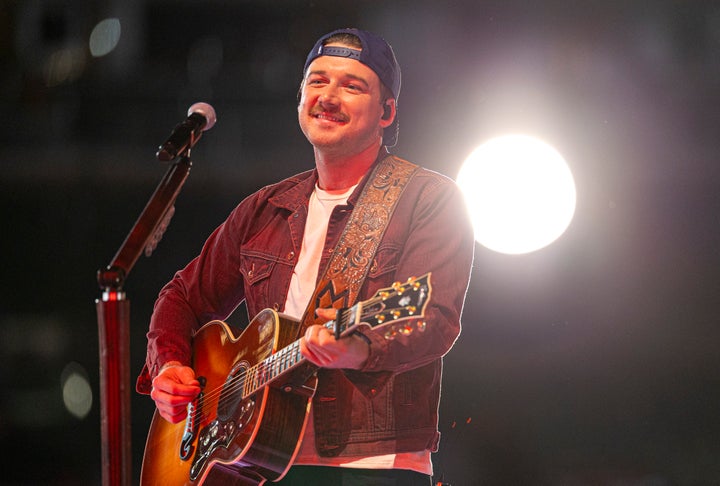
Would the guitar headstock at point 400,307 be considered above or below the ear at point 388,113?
below

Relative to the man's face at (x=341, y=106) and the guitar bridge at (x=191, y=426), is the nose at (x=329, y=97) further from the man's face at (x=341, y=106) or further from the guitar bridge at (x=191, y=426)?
the guitar bridge at (x=191, y=426)

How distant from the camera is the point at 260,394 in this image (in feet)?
7.38

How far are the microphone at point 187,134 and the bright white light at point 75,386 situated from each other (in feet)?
9.02

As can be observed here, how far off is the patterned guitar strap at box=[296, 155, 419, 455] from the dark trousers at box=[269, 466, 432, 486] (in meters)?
0.06

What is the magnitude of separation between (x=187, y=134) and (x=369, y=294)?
0.65 metres

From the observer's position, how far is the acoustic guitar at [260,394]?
2016 mm

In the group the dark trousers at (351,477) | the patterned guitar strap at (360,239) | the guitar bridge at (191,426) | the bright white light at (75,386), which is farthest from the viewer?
the bright white light at (75,386)

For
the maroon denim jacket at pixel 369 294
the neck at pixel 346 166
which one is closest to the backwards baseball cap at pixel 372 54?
the neck at pixel 346 166

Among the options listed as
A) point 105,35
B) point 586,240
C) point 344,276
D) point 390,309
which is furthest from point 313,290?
point 105,35

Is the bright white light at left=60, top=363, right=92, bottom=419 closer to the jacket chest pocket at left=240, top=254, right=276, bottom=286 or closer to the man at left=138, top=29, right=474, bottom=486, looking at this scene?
the man at left=138, top=29, right=474, bottom=486

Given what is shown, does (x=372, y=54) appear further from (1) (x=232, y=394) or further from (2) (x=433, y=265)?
(1) (x=232, y=394)

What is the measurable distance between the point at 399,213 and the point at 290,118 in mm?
2228

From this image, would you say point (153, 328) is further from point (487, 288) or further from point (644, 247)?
point (644, 247)

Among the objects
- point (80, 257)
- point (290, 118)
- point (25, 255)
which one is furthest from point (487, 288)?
point (25, 255)
